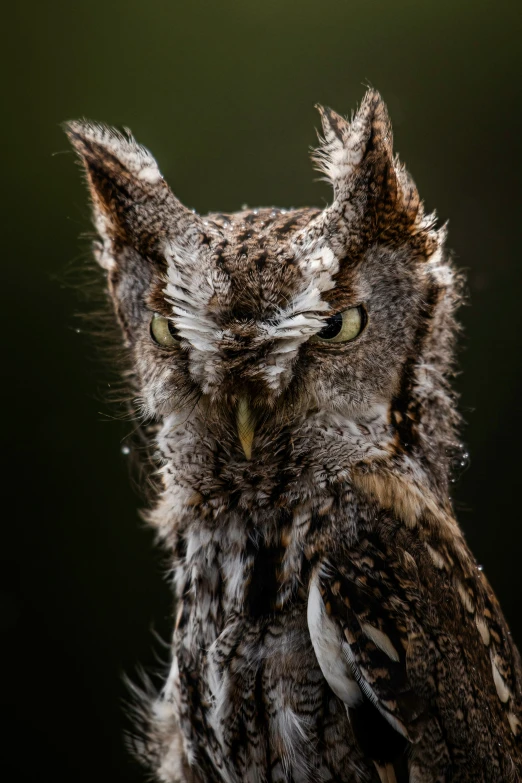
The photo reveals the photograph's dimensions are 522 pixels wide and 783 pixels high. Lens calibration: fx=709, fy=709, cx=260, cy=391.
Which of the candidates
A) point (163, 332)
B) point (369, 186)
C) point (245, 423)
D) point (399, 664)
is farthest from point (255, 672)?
point (369, 186)

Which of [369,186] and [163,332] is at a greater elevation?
[369,186]

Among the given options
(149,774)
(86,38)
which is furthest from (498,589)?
(86,38)

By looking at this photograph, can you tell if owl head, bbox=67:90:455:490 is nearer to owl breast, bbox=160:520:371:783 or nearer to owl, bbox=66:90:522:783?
owl, bbox=66:90:522:783

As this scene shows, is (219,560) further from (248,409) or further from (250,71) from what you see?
(250,71)

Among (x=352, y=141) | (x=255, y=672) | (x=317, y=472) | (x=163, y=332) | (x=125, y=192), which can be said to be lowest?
(x=255, y=672)

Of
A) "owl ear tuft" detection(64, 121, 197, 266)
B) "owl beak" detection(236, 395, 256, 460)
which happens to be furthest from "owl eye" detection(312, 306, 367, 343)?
"owl ear tuft" detection(64, 121, 197, 266)

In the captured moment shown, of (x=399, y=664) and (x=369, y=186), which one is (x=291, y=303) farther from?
(x=399, y=664)

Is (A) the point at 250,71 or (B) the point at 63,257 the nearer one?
(A) the point at 250,71

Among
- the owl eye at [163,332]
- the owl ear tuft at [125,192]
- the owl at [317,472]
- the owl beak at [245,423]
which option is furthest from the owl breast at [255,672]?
the owl ear tuft at [125,192]
